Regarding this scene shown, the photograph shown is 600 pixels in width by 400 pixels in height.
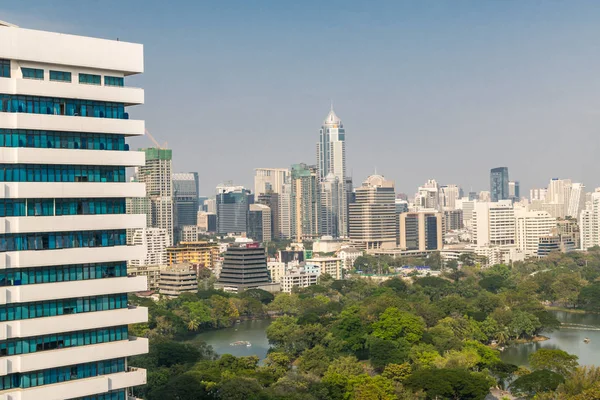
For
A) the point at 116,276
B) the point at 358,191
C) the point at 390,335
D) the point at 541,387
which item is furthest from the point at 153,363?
the point at 358,191

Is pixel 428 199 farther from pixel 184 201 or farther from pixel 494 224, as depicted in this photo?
pixel 494 224

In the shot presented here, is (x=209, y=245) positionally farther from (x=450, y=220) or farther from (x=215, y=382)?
(x=450, y=220)

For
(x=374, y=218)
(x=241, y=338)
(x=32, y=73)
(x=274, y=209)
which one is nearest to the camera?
(x=32, y=73)

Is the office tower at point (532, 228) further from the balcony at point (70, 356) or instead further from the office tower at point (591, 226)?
the balcony at point (70, 356)

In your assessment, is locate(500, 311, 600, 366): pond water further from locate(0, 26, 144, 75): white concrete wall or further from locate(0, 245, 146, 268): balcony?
locate(0, 26, 144, 75): white concrete wall

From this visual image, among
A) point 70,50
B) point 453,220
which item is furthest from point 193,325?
point 453,220
